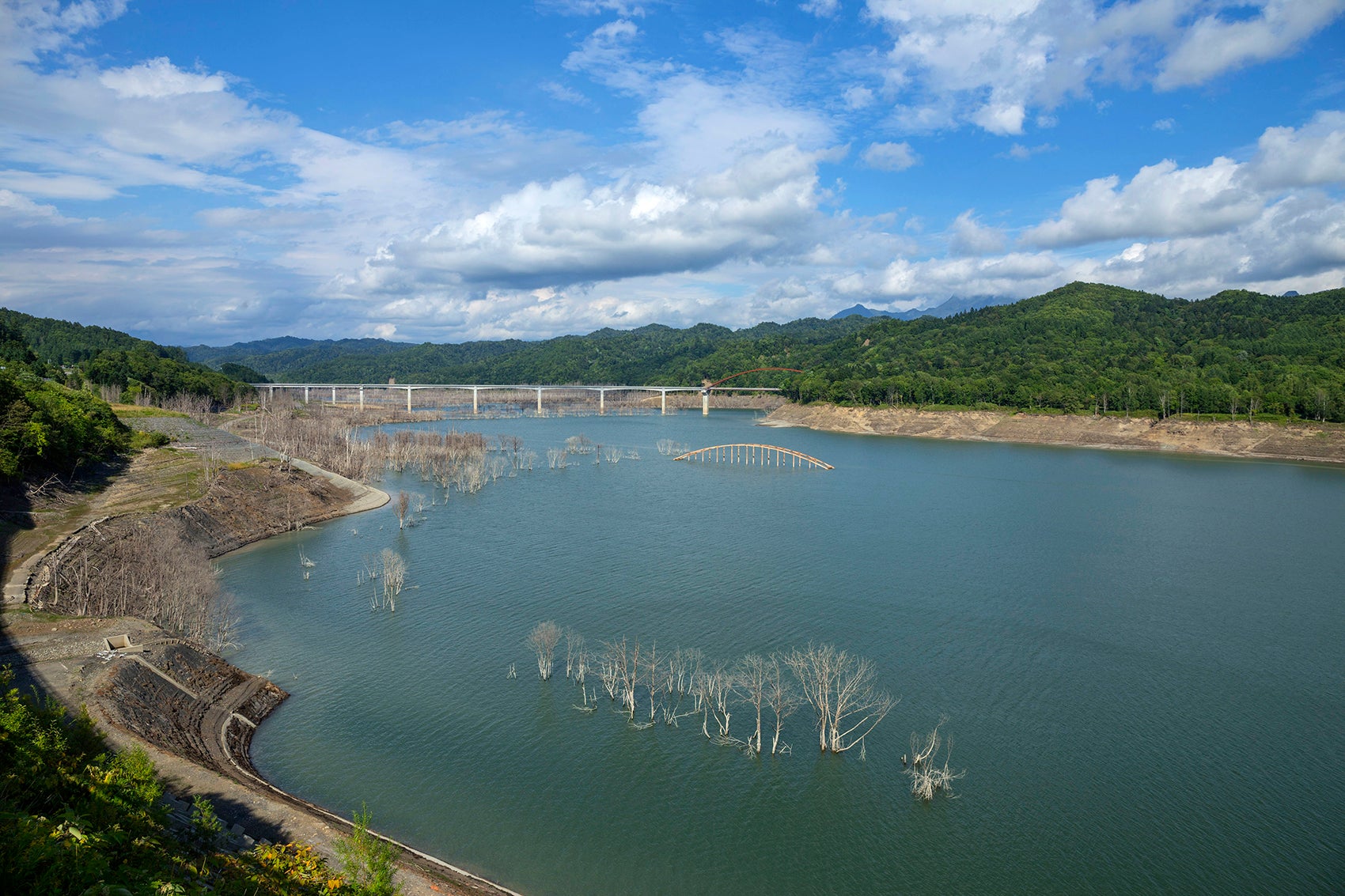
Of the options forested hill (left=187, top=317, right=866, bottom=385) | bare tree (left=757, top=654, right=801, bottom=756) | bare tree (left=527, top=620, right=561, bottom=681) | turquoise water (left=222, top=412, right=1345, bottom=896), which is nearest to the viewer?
turquoise water (left=222, top=412, right=1345, bottom=896)

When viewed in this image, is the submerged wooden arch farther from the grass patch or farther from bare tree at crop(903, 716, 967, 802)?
bare tree at crop(903, 716, 967, 802)

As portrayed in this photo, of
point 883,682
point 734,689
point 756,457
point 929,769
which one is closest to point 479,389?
point 756,457

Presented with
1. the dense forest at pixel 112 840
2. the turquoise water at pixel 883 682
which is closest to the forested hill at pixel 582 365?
the turquoise water at pixel 883 682

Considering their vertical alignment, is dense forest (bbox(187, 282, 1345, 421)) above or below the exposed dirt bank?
above

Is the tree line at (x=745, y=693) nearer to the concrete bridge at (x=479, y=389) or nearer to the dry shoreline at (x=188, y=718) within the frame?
the dry shoreline at (x=188, y=718)

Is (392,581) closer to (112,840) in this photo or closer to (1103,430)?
(112,840)

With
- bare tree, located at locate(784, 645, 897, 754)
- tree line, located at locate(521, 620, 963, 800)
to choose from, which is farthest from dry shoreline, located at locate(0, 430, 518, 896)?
bare tree, located at locate(784, 645, 897, 754)
